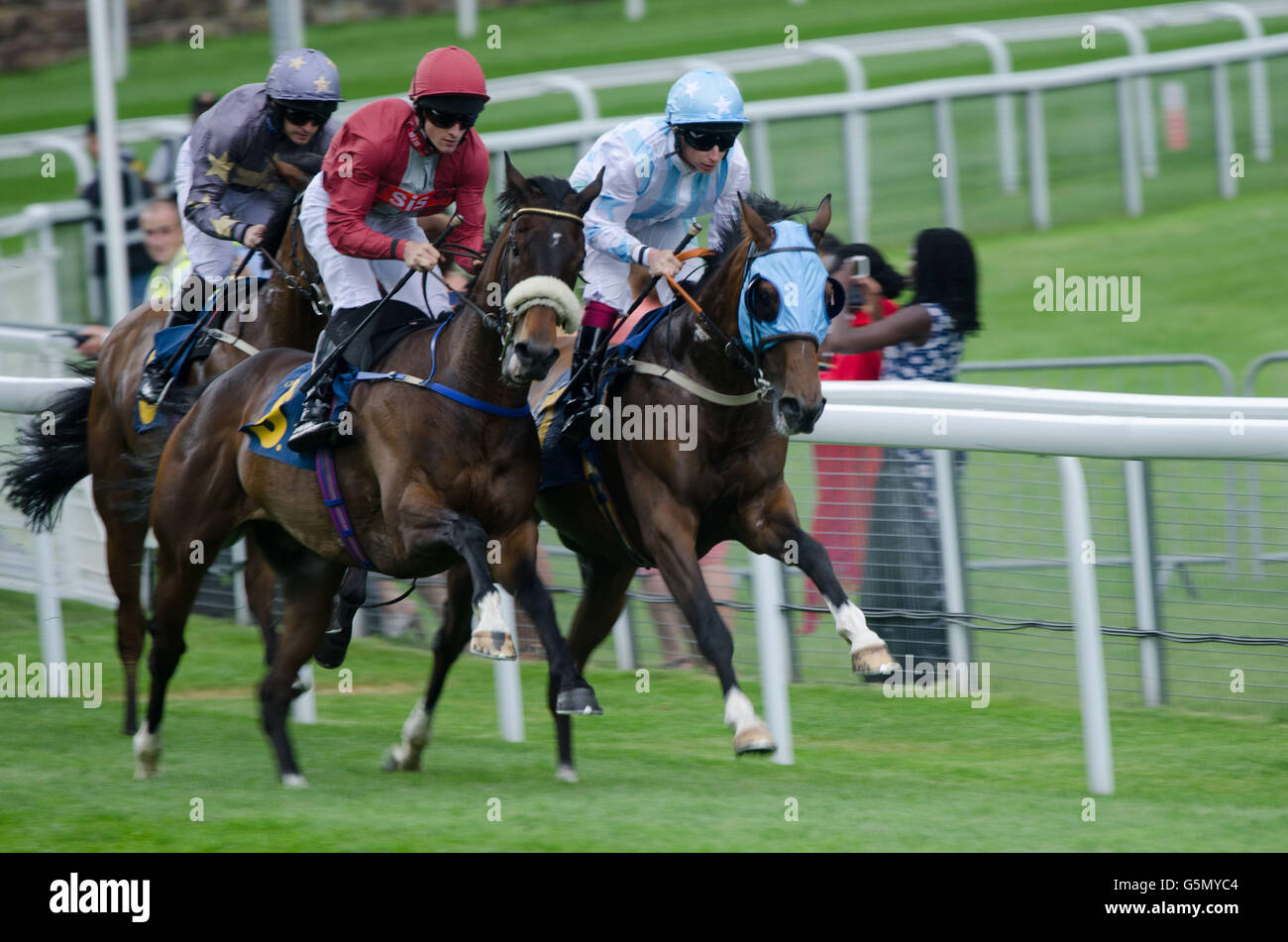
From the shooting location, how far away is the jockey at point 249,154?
6.77 metres

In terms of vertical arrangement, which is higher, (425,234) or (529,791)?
(425,234)

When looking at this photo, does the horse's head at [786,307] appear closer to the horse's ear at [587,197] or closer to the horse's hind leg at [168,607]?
the horse's ear at [587,197]

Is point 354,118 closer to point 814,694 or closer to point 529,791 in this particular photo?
point 529,791

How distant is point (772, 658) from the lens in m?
6.16

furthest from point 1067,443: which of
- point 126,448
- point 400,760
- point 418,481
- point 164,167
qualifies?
point 164,167

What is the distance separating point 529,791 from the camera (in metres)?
5.71

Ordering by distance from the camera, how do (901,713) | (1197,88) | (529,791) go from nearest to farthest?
(529,791), (901,713), (1197,88)

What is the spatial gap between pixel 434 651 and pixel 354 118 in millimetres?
1923

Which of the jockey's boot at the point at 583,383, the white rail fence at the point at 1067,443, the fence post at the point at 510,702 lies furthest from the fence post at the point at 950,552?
the fence post at the point at 510,702

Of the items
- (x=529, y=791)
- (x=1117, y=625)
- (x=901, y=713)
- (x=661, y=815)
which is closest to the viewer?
(x=661, y=815)

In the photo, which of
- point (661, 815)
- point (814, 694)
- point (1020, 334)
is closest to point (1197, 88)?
point (1020, 334)

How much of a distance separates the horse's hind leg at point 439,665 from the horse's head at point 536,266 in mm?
1259

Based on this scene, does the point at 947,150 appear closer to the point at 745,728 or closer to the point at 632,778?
the point at 632,778

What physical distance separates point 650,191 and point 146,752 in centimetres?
246
